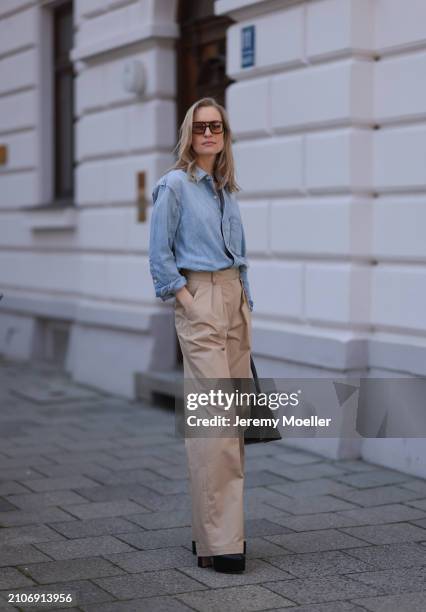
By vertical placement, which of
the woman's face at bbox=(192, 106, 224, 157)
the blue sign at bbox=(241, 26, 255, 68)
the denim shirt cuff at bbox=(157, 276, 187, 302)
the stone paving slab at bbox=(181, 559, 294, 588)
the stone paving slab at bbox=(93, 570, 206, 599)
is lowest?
the stone paving slab at bbox=(93, 570, 206, 599)

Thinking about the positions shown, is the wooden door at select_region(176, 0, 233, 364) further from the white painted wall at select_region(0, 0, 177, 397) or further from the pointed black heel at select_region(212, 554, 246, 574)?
the pointed black heel at select_region(212, 554, 246, 574)

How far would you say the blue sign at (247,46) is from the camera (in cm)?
766

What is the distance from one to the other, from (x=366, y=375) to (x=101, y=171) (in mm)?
3897

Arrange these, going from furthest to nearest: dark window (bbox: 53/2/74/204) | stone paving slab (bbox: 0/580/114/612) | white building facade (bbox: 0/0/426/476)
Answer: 1. dark window (bbox: 53/2/74/204)
2. white building facade (bbox: 0/0/426/476)
3. stone paving slab (bbox: 0/580/114/612)

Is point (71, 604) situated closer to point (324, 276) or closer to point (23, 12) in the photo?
point (324, 276)

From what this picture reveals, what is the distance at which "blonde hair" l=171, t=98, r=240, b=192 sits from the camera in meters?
4.74

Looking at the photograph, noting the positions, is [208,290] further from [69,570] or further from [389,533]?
[389,533]

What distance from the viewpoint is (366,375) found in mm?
6898

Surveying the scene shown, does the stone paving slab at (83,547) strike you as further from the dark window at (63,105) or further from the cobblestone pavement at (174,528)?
the dark window at (63,105)

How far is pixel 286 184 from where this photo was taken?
24.2 feet

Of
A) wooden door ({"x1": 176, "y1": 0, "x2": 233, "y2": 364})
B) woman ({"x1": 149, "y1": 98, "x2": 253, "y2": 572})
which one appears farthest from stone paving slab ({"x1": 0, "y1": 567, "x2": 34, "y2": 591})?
wooden door ({"x1": 176, "y1": 0, "x2": 233, "y2": 364})

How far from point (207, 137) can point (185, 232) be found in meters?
0.41

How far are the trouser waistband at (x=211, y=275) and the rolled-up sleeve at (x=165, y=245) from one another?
0.04m

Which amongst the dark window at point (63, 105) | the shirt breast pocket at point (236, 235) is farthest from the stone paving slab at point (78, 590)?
the dark window at point (63, 105)
